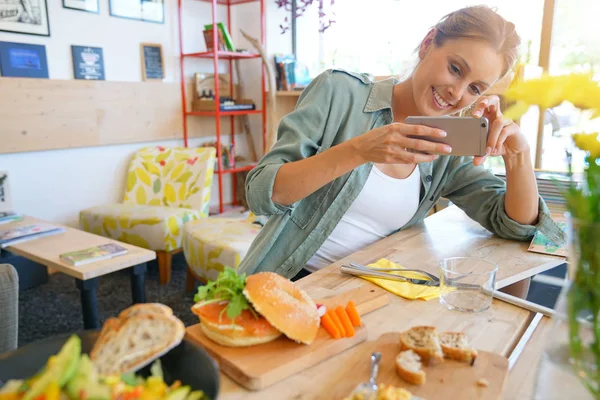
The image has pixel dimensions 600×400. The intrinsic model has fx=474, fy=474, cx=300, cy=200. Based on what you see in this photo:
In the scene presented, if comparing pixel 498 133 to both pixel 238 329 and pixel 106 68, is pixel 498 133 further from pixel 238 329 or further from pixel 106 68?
pixel 106 68

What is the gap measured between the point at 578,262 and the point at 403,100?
993mm

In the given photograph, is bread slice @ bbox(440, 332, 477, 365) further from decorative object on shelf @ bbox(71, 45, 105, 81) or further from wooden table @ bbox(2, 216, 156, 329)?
decorative object on shelf @ bbox(71, 45, 105, 81)

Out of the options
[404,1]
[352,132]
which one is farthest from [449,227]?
[404,1]

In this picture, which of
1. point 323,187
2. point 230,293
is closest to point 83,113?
point 323,187

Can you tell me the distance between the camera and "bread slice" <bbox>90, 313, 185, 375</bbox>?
0.55 metres

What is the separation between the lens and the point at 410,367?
659mm

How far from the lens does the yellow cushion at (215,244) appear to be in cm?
232

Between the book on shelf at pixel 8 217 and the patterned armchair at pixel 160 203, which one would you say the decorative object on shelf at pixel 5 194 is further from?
the patterned armchair at pixel 160 203

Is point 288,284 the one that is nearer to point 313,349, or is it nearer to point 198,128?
point 313,349

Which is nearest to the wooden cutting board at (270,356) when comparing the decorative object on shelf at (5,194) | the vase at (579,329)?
the vase at (579,329)

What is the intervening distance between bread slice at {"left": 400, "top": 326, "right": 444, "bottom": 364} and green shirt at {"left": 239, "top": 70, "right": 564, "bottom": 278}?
520 mm

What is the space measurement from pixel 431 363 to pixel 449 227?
34.9 inches

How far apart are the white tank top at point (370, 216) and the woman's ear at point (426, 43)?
329 millimetres

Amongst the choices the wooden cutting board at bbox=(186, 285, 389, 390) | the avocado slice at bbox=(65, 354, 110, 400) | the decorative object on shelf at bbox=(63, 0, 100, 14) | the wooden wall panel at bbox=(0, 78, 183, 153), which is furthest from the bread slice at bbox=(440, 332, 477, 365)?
the decorative object on shelf at bbox=(63, 0, 100, 14)
